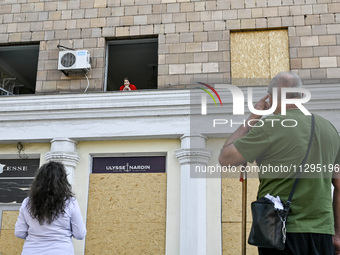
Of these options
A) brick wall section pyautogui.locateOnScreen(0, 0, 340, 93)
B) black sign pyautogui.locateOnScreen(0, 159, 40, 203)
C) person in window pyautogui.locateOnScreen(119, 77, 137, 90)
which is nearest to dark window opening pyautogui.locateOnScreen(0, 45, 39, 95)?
brick wall section pyautogui.locateOnScreen(0, 0, 340, 93)

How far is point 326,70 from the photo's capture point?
8.27m

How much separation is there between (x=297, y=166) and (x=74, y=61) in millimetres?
6744

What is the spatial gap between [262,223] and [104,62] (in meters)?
6.79

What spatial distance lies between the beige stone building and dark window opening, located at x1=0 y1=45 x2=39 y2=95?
1.60ft

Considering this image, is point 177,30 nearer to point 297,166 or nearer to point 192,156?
point 192,156

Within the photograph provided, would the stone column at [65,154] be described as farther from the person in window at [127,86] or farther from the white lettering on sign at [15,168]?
the person in window at [127,86]

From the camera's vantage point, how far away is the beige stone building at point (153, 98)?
8.09 metres

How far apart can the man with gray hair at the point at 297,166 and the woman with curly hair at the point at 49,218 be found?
5.82 feet

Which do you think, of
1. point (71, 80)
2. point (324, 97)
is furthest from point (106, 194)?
point (324, 97)

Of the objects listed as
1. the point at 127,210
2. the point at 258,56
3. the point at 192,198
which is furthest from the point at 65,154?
the point at 258,56

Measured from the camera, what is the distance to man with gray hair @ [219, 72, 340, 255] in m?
2.62

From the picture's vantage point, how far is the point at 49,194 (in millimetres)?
4082

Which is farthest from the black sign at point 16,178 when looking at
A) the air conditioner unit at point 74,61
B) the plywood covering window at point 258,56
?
the plywood covering window at point 258,56

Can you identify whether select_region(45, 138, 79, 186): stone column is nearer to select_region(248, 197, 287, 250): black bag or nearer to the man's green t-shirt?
the man's green t-shirt
